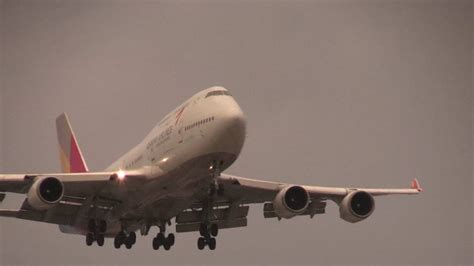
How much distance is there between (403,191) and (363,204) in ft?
9.90

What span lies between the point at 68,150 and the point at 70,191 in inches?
396

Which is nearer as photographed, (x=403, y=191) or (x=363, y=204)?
(x=363, y=204)

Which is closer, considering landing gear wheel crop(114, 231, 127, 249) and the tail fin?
landing gear wheel crop(114, 231, 127, 249)

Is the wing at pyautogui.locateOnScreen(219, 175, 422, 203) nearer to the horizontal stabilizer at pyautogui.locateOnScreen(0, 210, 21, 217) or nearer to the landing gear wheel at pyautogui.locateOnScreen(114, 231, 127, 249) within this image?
the landing gear wheel at pyautogui.locateOnScreen(114, 231, 127, 249)

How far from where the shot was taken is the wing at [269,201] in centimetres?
2836

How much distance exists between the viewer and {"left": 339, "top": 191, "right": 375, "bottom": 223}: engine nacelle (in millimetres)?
29422

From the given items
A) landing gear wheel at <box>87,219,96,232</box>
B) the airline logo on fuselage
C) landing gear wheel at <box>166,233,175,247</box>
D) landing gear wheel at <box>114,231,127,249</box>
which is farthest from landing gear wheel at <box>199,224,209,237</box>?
the airline logo on fuselage

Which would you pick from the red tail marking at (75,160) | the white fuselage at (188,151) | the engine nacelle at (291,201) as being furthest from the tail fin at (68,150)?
the engine nacelle at (291,201)

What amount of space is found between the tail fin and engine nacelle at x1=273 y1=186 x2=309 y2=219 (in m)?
10.5

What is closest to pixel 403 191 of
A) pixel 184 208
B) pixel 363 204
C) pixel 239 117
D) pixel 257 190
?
pixel 363 204

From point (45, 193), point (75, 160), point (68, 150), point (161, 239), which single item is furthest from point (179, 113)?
point (68, 150)

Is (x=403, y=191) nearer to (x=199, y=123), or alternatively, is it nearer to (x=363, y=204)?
(x=363, y=204)

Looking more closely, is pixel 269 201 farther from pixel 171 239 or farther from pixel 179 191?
pixel 179 191

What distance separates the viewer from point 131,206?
28359 mm
